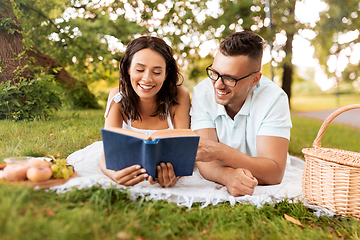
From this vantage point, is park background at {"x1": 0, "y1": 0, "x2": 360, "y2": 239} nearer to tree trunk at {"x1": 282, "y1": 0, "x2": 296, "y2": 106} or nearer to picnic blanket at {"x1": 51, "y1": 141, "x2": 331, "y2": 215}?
picnic blanket at {"x1": 51, "y1": 141, "x2": 331, "y2": 215}

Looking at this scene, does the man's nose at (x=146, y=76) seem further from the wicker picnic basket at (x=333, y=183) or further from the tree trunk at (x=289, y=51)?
the tree trunk at (x=289, y=51)

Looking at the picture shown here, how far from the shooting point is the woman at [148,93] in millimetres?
2730

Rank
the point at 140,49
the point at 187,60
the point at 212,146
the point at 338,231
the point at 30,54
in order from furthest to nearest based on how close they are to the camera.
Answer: the point at 187,60 → the point at 30,54 → the point at 140,49 → the point at 212,146 → the point at 338,231

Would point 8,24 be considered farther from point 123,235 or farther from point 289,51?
point 289,51

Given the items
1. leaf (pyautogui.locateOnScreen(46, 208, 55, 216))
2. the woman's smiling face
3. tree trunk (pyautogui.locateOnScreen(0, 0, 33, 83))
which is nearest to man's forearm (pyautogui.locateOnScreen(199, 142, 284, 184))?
the woman's smiling face

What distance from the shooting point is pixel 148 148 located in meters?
1.93

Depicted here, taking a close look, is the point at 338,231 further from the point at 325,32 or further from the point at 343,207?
the point at 325,32

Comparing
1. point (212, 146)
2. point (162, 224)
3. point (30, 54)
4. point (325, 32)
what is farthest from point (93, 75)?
point (325, 32)

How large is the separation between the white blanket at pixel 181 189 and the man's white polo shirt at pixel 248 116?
1.67 feet

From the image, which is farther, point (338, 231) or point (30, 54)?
point (30, 54)

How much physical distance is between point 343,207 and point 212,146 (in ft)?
3.74

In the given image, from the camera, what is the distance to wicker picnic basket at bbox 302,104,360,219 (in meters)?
2.16

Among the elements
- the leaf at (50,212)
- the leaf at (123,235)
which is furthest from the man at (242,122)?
the leaf at (50,212)

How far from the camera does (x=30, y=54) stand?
3.22m
